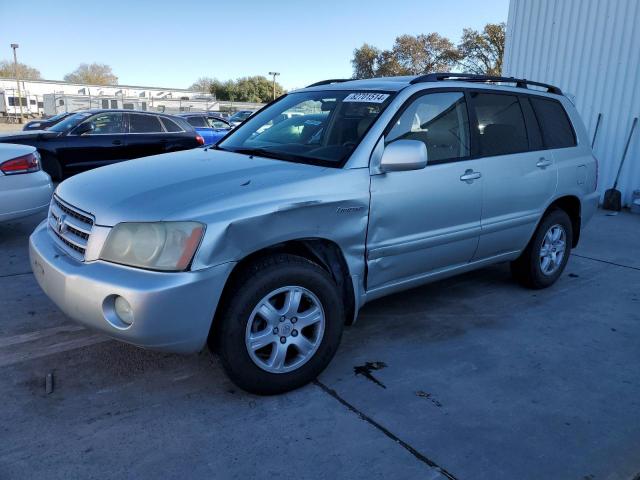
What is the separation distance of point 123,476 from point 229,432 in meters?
0.52

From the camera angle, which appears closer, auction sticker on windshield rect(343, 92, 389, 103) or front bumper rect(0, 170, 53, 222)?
auction sticker on windshield rect(343, 92, 389, 103)

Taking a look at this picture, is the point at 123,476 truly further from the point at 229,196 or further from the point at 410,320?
the point at 410,320

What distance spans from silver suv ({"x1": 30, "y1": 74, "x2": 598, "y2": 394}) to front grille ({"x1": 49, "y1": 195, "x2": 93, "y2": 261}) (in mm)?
12

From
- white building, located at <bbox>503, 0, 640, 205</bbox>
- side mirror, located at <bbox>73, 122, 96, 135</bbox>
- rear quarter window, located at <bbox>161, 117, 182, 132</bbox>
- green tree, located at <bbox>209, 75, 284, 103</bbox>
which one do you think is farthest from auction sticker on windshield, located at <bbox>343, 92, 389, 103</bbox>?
green tree, located at <bbox>209, 75, 284, 103</bbox>

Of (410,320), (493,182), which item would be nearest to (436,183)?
(493,182)

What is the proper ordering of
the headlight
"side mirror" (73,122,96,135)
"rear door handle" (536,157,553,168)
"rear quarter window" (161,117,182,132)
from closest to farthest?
the headlight < "rear door handle" (536,157,553,168) < "side mirror" (73,122,96,135) < "rear quarter window" (161,117,182,132)

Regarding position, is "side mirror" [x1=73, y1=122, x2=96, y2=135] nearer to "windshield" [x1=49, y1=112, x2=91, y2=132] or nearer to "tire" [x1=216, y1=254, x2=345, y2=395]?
"windshield" [x1=49, y1=112, x2=91, y2=132]

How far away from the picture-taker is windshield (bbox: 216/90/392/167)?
3414 millimetres

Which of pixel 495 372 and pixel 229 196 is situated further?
pixel 495 372

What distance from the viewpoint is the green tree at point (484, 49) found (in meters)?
41.8

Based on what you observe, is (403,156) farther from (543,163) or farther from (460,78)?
(543,163)

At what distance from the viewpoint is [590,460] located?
99.0 inches

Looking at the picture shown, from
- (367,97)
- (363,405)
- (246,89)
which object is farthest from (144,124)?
(246,89)

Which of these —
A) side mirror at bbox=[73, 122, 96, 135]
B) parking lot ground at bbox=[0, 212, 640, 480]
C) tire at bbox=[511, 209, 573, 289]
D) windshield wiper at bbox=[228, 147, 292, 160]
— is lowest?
parking lot ground at bbox=[0, 212, 640, 480]
